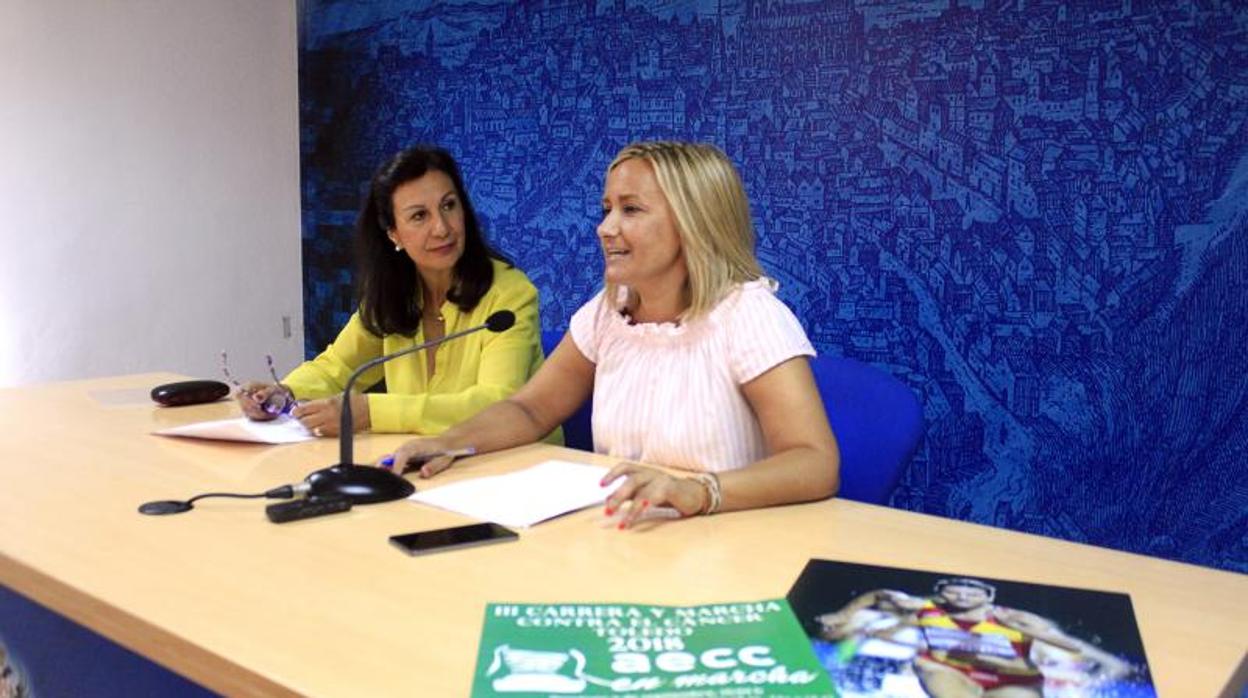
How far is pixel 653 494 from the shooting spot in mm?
1384

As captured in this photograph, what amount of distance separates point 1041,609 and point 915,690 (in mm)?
252

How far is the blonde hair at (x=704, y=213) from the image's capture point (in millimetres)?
1824

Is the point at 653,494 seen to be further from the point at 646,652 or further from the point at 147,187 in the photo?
the point at 147,187

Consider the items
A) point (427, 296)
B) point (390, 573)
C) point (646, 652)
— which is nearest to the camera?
point (646, 652)

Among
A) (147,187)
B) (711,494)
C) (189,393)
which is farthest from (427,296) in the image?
(147,187)

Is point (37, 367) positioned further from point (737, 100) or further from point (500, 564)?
point (500, 564)

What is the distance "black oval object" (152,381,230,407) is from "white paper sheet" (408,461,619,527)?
0.91 meters

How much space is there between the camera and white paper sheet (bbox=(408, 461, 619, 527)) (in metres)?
1.45

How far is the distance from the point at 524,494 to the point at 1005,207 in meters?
1.94

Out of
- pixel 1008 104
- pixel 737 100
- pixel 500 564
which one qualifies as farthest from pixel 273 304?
pixel 500 564

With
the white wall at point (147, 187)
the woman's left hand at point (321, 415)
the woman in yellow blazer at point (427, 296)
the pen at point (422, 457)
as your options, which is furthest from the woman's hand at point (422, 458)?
the white wall at point (147, 187)

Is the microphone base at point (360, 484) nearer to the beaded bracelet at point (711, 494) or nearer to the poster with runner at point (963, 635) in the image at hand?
the beaded bracelet at point (711, 494)

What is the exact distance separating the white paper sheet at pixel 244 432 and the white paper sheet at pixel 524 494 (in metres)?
0.46

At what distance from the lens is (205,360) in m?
4.65
